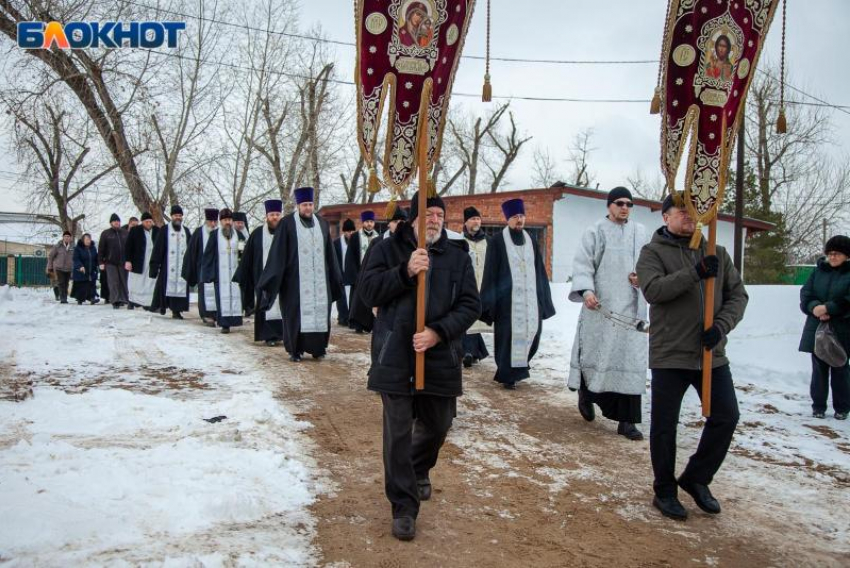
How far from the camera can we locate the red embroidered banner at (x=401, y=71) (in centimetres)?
432

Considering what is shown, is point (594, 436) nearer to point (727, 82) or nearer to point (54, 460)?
point (727, 82)

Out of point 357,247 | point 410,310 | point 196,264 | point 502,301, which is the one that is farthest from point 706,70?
point 196,264

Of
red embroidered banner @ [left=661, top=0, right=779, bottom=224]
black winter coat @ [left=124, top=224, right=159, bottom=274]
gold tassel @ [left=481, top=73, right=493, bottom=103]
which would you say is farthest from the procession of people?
black winter coat @ [left=124, top=224, right=159, bottom=274]

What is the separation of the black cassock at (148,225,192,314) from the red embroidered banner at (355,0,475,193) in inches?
403

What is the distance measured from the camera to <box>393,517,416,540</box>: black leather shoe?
3488 millimetres

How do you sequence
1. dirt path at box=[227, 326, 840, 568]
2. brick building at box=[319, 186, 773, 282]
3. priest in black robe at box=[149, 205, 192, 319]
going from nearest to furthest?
dirt path at box=[227, 326, 840, 568] < priest in black robe at box=[149, 205, 192, 319] < brick building at box=[319, 186, 773, 282]

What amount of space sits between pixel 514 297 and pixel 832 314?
311cm

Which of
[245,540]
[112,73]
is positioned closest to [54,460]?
[245,540]

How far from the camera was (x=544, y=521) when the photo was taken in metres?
3.85

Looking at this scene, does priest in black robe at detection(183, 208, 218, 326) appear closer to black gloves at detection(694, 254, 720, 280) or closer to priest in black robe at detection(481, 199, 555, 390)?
priest in black robe at detection(481, 199, 555, 390)

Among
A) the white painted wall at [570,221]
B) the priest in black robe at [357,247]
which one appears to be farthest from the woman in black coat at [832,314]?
the white painted wall at [570,221]

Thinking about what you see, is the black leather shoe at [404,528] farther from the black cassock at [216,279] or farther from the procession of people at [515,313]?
the black cassock at [216,279]

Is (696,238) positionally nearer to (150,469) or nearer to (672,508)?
(672,508)

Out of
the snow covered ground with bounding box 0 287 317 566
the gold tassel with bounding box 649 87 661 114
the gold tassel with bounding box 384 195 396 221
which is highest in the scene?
the gold tassel with bounding box 649 87 661 114
